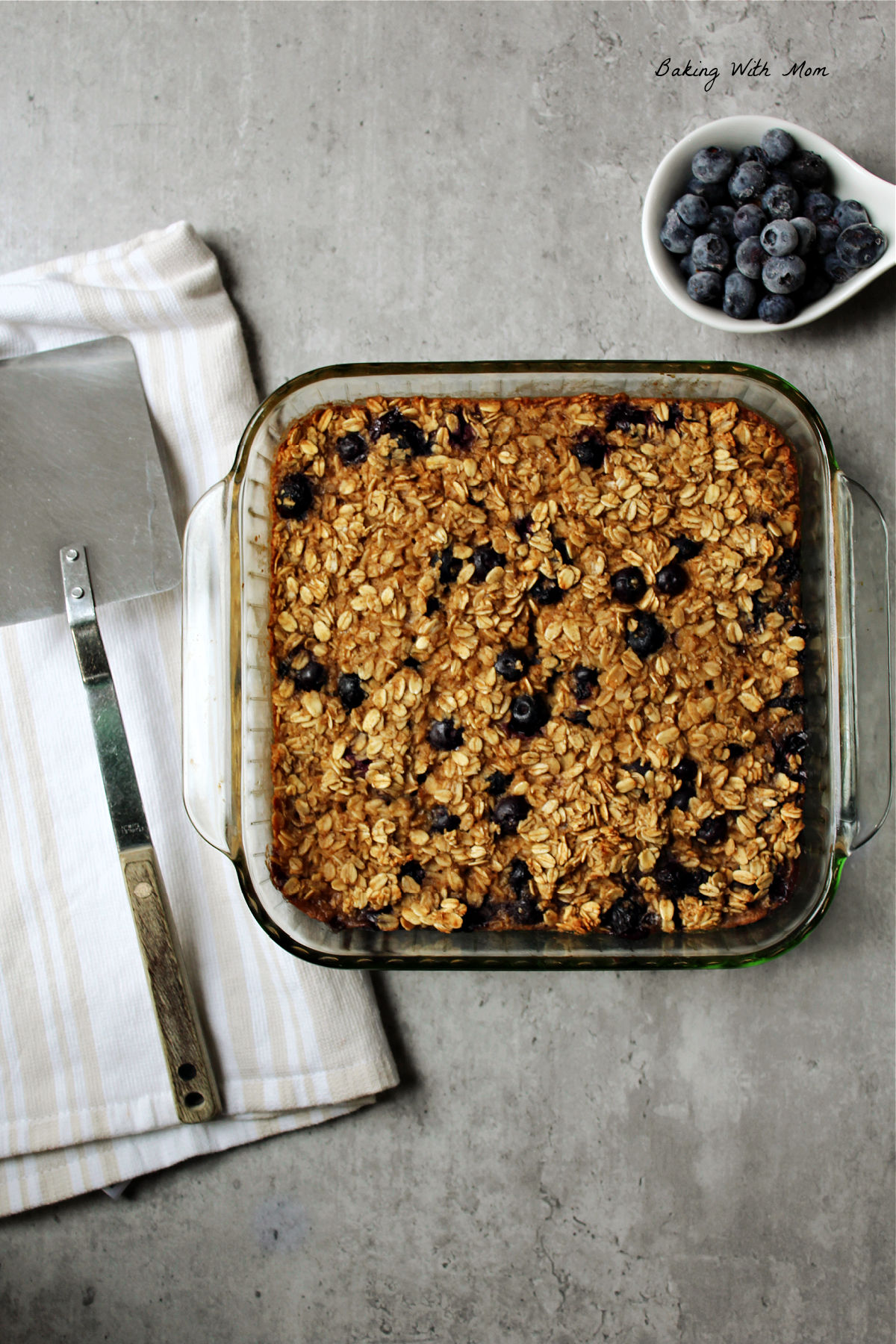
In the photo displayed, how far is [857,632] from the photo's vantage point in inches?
57.3

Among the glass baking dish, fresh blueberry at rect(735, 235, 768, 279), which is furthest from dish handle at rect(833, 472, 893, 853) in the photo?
fresh blueberry at rect(735, 235, 768, 279)

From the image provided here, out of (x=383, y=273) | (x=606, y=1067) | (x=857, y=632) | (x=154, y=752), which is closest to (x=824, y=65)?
(x=383, y=273)

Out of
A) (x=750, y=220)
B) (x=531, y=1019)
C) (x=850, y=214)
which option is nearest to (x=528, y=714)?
(x=531, y=1019)

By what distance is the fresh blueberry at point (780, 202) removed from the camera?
4.99 ft

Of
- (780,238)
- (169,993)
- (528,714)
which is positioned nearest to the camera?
(528,714)

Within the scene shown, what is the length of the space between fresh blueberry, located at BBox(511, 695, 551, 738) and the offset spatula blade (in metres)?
0.66

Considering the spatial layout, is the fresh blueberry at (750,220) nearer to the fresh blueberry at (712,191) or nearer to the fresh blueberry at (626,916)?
the fresh blueberry at (712,191)

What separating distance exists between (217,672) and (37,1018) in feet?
2.42

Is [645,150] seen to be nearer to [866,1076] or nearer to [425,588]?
[425,588]

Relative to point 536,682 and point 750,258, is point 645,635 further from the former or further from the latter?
point 750,258

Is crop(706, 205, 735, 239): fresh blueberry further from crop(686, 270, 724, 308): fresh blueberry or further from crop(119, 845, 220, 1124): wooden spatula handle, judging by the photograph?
crop(119, 845, 220, 1124): wooden spatula handle

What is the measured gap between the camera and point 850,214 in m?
1.54

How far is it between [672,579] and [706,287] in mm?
551

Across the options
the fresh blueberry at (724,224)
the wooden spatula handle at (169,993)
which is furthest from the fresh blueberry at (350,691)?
the fresh blueberry at (724,224)
